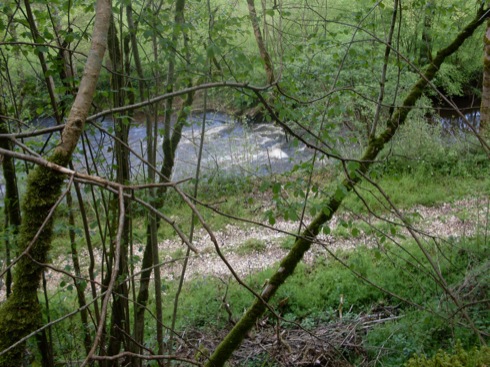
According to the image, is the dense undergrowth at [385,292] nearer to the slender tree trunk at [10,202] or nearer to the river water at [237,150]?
the slender tree trunk at [10,202]

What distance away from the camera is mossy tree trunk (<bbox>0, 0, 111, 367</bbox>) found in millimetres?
1472

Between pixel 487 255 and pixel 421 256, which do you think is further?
pixel 421 256

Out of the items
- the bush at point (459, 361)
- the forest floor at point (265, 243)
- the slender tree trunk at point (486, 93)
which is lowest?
the forest floor at point (265, 243)

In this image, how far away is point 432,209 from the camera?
25.1 ft

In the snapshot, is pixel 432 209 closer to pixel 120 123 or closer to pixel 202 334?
pixel 202 334

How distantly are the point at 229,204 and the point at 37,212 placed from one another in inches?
321

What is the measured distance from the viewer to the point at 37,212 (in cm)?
154

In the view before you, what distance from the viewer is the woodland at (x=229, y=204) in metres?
1.80

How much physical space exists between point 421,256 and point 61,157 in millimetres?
5029

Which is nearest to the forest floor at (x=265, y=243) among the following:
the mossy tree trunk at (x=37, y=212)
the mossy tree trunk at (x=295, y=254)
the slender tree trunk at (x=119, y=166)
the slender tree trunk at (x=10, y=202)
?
the slender tree trunk at (x=119, y=166)

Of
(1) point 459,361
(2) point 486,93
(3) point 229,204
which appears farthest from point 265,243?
(2) point 486,93

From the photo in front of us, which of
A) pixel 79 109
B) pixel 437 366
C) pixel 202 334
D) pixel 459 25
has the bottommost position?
pixel 202 334

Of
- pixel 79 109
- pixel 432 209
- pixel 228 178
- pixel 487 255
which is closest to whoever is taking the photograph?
pixel 79 109

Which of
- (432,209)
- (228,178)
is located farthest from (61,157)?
(228,178)
